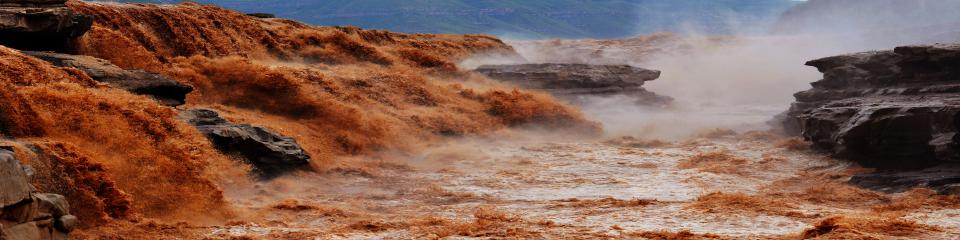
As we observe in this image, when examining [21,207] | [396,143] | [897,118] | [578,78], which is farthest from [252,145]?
[578,78]

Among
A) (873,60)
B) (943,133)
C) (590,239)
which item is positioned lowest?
(590,239)

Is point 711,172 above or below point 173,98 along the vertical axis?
below

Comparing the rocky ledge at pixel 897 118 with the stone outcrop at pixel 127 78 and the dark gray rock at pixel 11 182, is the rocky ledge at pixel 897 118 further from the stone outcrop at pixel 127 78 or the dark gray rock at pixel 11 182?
the dark gray rock at pixel 11 182

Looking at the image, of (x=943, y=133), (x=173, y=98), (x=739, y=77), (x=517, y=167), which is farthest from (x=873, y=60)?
(x=739, y=77)

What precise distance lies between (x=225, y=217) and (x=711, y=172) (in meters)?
10.0

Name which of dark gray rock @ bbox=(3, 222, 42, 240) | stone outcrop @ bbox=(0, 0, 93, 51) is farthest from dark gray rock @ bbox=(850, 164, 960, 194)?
stone outcrop @ bbox=(0, 0, 93, 51)

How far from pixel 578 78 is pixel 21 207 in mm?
25679

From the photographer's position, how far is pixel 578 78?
111 feet

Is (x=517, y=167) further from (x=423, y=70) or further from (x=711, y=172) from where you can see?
(x=423, y=70)

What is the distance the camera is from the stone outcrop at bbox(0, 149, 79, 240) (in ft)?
29.3

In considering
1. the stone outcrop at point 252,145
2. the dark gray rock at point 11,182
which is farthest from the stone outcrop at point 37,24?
the dark gray rock at point 11,182

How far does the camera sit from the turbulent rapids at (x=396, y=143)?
13016 millimetres

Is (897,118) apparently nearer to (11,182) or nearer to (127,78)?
(127,78)

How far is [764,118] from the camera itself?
32.3 m
